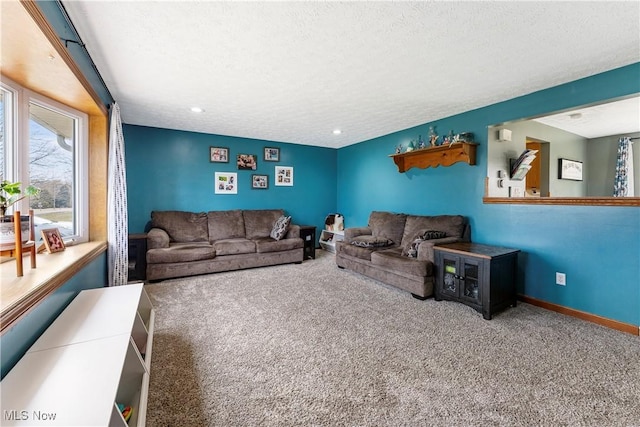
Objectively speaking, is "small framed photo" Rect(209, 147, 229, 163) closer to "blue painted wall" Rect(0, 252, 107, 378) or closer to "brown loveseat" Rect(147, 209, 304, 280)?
"brown loveseat" Rect(147, 209, 304, 280)

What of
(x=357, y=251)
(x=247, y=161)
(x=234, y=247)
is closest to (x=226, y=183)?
(x=247, y=161)

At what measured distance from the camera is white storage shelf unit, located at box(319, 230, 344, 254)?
223 inches

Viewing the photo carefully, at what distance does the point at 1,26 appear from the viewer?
4.34 ft

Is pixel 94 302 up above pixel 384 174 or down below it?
below

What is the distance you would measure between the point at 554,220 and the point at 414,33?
2.37m

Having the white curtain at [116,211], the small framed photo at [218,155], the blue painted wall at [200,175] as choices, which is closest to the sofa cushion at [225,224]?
the blue painted wall at [200,175]

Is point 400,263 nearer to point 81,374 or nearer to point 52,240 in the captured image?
point 81,374

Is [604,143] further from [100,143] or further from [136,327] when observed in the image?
[100,143]

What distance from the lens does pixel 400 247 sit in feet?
13.0

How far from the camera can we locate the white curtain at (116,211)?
2.96 meters

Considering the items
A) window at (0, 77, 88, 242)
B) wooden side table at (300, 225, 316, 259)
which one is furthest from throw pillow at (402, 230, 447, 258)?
window at (0, 77, 88, 242)

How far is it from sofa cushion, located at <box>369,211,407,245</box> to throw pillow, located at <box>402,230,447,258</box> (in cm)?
70

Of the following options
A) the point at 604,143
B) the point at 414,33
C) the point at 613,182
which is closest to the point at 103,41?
the point at 414,33

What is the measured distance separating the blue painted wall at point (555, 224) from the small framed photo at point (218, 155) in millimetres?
3190
